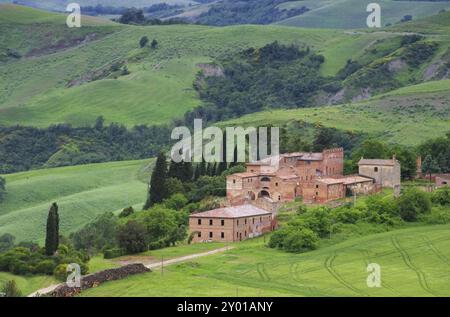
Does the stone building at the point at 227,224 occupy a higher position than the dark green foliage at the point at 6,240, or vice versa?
the stone building at the point at 227,224

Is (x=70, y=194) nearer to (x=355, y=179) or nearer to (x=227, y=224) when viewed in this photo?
(x=355, y=179)

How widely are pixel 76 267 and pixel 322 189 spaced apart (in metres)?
30.4

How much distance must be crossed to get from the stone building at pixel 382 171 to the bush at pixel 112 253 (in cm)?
2666

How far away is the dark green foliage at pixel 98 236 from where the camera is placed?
94625 mm

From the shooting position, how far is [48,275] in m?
75.6

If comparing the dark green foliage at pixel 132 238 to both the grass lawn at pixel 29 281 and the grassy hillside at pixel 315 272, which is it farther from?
the grass lawn at pixel 29 281

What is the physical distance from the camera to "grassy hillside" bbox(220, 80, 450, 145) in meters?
152

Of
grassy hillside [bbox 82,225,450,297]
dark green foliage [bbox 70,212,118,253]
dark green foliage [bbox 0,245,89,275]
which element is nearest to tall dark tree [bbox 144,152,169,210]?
dark green foliage [bbox 70,212,118,253]

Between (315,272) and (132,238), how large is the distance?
50.6 ft

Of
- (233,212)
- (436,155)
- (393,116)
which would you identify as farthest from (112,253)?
(393,116)

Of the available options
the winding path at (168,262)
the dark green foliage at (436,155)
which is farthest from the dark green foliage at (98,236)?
the dark green foliage at (436,155)

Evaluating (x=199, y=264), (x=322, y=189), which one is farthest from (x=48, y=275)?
(x=322, y=189)

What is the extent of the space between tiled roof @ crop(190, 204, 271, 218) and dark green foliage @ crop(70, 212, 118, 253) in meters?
6.86
